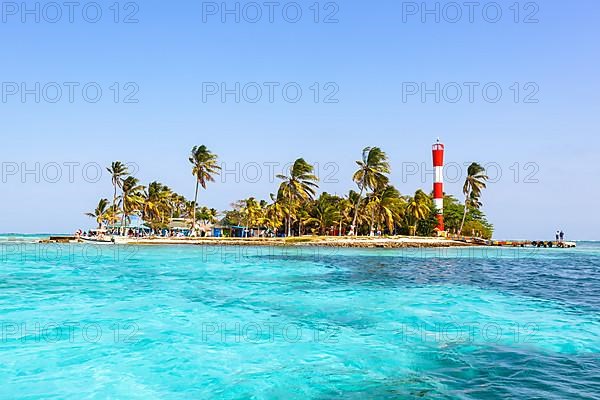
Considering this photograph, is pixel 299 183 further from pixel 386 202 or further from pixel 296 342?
pixel 296 342

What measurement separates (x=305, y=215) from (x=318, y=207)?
2658mm

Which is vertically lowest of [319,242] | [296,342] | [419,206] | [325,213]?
[319,242]

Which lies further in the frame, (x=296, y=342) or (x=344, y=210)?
(x=344, y=210)

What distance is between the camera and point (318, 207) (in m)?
82.6

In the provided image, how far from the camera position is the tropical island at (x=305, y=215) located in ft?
244

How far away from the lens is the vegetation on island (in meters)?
75.9

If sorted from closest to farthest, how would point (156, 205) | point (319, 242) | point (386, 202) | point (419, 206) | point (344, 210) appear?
point (319, 242)
point (386, 202)
point (419, 206)
point (344, 210)
point (156, 205)

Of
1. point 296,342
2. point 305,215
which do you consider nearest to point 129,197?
point 305,215

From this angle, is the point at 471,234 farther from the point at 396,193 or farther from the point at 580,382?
the point at 580,382

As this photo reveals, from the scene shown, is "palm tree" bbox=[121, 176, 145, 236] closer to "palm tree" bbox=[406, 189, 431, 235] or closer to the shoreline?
the shoreline

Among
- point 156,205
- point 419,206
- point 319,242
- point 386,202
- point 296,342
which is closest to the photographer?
point 296,342

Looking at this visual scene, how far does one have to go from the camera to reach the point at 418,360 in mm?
9633

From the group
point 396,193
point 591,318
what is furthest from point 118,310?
point 396,193

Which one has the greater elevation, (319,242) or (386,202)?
(386,202)
